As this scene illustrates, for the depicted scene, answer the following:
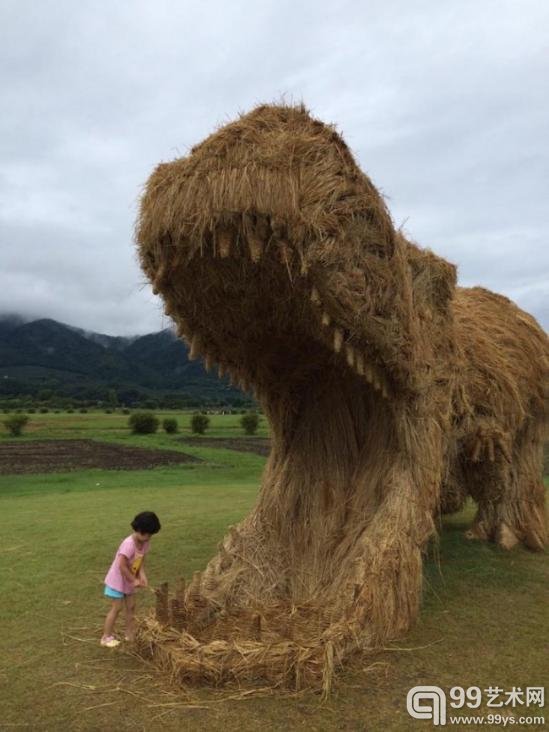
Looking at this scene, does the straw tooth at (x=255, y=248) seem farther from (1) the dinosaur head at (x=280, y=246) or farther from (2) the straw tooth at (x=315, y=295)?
(2) the straw tooth at (x=315, y=295)

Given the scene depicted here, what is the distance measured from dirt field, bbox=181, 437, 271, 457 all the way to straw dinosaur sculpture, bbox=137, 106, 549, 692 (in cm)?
1738

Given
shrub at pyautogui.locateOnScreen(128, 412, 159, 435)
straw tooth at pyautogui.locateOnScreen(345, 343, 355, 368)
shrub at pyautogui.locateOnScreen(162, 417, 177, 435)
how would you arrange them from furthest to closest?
shrub at pyautogui.locateOnScreen(128, 412, 159, 435) < shrub at pyautogui.locateOnScreen(162, 417, 177, 435) < straw tooth at pyautogui.locateOnScreen(345, 343, 355, 368)

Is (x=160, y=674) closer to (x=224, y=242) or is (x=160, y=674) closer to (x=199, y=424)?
(x=224, y=242)

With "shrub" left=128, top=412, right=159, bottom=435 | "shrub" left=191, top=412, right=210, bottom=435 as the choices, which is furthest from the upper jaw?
"shrub" left=128, top=412, right=159, bottom=435

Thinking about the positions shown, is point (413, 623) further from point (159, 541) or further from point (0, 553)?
point (0, 553)

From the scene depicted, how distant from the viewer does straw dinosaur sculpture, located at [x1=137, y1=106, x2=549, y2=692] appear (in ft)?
11.5

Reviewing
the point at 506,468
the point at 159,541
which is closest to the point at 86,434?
the point at 159,541

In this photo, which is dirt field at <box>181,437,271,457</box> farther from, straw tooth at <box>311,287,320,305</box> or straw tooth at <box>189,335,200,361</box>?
straw tooth at <box>311,287,320,305</box>

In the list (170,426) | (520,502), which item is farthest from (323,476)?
(170,426)

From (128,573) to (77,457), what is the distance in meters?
19.3

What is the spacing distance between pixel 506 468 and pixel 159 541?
13.0 ft

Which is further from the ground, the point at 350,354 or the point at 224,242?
the point at 224,242

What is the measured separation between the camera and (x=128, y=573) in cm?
408

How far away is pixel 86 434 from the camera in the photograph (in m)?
34.8
